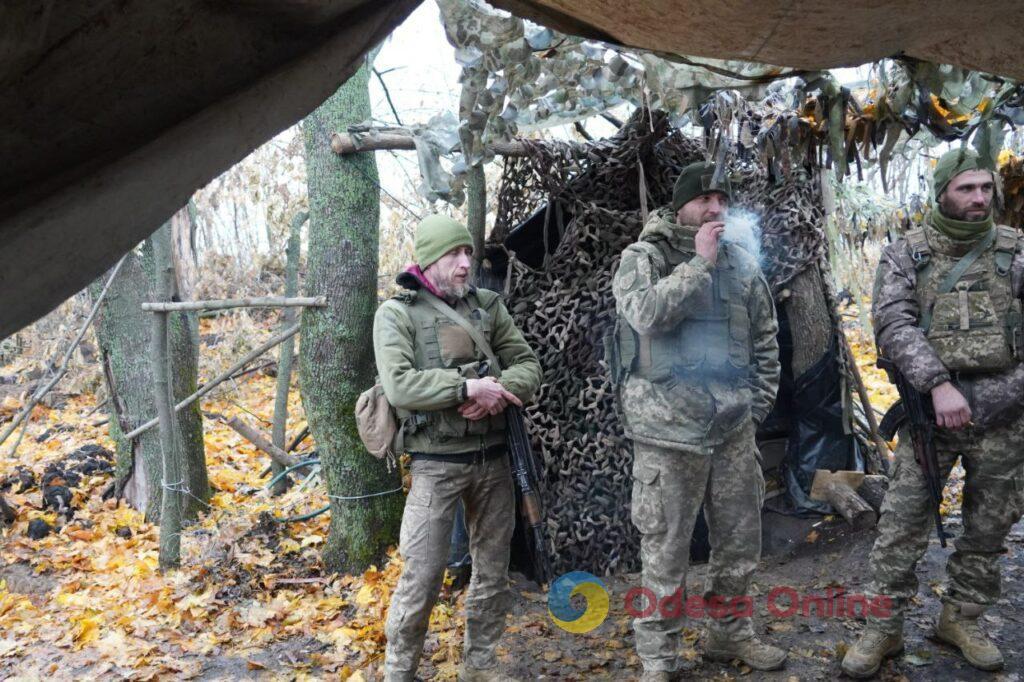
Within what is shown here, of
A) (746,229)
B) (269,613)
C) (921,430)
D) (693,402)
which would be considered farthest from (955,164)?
(269,613)

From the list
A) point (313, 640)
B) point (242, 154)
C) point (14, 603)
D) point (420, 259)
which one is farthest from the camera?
point (14, 603)

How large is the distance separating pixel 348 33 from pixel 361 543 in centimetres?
415

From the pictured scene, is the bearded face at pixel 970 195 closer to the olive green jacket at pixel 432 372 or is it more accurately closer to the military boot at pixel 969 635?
the military boot at pixel 969 635

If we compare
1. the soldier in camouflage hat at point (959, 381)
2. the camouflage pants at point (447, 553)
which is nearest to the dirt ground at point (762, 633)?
the soldier in camouflage hat at point (959, 381)

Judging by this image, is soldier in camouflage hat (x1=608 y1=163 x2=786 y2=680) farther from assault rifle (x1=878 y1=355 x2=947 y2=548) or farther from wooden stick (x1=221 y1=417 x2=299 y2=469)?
wooden stick (x1=221 y1=417 x2=299 y2=469)

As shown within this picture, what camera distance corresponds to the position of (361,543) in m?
5.07

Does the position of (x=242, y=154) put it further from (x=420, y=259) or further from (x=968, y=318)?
(x=968, y=318)

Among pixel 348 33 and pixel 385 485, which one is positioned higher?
pixel 348 33

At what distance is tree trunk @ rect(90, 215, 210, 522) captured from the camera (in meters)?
6.61

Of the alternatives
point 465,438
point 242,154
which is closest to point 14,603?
point 465,438

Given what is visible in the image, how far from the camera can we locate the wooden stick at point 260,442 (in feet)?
20.9

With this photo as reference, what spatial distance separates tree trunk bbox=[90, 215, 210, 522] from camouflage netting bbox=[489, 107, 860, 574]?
10.3 feet

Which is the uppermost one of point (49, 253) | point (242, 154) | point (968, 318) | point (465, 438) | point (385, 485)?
point (242, 154)

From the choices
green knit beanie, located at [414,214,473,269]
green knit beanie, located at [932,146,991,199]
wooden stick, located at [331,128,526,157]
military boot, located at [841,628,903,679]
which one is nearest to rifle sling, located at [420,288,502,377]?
green knit beanie, located at [414,214,473,269]
